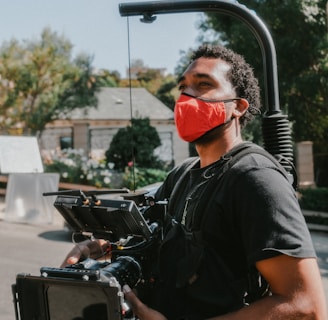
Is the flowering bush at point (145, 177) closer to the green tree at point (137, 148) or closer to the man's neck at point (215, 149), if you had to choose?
the green tree at point (137, 148)

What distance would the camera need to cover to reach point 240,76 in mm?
1874

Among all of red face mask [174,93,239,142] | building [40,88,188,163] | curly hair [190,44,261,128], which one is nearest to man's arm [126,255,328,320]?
red face mask [174,93,239,142]

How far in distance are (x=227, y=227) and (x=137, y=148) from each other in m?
14.5

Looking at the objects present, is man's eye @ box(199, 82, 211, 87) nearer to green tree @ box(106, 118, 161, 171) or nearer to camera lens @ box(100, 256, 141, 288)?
camera lens @ box(100, 256, 141, 288)

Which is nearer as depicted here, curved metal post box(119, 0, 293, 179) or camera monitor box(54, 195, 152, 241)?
camera monitor box(54, 195, 152, 241)

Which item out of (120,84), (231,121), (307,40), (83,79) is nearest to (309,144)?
(307,40)

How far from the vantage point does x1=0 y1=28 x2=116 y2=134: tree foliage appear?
1977cm

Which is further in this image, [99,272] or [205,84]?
[205,84]

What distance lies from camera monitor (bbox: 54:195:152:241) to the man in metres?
0.13

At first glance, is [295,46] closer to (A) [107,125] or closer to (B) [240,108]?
(B) [240,108]

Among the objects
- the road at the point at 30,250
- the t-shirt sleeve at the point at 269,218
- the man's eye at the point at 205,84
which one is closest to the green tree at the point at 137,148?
the road at the point at 30,250

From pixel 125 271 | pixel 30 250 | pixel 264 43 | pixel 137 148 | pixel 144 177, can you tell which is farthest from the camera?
pixel 137 148

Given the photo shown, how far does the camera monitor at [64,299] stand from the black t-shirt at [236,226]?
0.28m

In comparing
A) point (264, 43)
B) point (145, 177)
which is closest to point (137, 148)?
point (145, 177)
